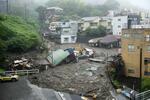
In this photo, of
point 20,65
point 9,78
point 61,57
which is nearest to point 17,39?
point 20,65

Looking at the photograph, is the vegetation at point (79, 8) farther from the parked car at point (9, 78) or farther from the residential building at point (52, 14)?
the parked car at point (9, 78)

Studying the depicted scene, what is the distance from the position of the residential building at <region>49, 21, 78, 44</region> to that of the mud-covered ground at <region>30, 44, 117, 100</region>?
20.6 meters

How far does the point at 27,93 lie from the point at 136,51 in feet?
55.6

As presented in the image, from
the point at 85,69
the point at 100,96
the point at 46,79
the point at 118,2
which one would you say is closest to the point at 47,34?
the point at 85,69

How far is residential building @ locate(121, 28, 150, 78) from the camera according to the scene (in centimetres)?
3450

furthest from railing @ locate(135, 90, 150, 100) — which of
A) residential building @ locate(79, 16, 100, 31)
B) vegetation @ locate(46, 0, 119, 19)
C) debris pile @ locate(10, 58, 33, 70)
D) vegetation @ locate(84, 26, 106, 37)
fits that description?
vegetation @ locate(46, 0, 119, 19)

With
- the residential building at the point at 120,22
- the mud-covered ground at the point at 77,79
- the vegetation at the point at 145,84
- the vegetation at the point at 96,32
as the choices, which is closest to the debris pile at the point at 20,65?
the mud-covered ground at the point at 77,79

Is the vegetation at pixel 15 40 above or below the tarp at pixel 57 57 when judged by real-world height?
above

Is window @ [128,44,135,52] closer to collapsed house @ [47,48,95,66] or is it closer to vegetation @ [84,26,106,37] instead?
collapsed house @ [47,48,95,66]

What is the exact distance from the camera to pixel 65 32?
2254 inches

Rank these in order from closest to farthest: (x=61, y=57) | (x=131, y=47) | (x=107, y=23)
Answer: (x=61, y=57), (x=131, y=47), (x=107, y=23)

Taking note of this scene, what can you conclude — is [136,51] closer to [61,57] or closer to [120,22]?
[61,57]

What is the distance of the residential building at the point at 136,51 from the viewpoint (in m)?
34.5

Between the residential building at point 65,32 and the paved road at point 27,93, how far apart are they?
28208mm
